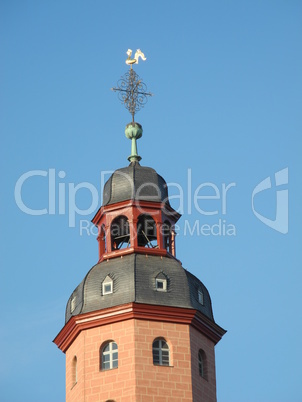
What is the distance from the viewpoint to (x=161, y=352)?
3199 inches

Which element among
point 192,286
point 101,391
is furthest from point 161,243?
point 101,391

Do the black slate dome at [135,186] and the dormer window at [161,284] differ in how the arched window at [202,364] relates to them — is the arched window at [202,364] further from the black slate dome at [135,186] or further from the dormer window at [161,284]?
the black slate dome at [135,186]

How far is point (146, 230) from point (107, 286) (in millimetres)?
5005

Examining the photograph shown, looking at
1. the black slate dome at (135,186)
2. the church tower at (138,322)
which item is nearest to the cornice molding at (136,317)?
the church tower at (138,322)

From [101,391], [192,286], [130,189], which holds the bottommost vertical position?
[101,391]

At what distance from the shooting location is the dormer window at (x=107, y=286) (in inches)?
3250

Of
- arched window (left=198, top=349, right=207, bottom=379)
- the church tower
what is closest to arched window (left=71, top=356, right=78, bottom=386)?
the church tower

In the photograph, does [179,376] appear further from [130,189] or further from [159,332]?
[130,189]

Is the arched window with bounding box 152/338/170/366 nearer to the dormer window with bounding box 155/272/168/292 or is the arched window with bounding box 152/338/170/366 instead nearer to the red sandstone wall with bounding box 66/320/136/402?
the red sandstone wall with bounding box 66/320/136/402

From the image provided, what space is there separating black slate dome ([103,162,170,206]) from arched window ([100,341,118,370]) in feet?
27.1

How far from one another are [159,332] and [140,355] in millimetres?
1655

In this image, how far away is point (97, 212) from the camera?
8731 centimetres

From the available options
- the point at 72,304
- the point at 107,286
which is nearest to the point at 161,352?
the point at 107,286

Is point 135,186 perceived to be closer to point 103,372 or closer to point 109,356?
point 109,356
